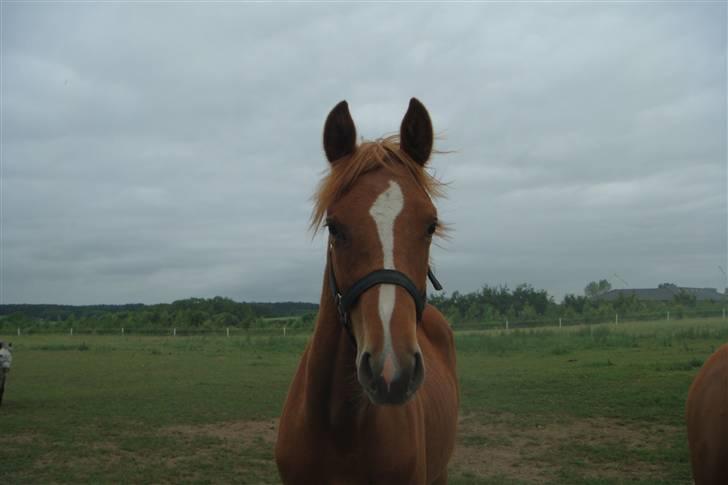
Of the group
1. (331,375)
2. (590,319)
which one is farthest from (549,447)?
(590,319)

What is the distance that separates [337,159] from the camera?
10.0 feet

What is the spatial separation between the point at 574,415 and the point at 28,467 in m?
8.93

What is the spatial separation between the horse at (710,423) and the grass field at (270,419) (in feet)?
11.4

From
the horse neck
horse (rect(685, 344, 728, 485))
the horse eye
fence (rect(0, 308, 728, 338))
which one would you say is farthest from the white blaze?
fence (rect(0, 308, 728, 338))

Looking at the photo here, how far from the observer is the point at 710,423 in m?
3.69

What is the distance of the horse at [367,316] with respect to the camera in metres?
2.28

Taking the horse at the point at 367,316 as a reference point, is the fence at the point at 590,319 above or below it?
below

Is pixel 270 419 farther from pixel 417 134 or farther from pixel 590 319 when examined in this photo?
pixel 590 319

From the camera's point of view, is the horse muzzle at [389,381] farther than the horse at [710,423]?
No

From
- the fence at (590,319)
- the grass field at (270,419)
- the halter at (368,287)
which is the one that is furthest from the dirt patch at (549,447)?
the fence at (590,319)

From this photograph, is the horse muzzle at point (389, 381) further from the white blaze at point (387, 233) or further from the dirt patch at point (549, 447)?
the dirt patch at point (549, 447)

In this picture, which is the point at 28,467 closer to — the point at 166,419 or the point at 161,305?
the point at 166,419

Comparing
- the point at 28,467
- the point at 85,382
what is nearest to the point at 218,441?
the point at 28,467

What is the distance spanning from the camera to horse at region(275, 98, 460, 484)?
2.28m
